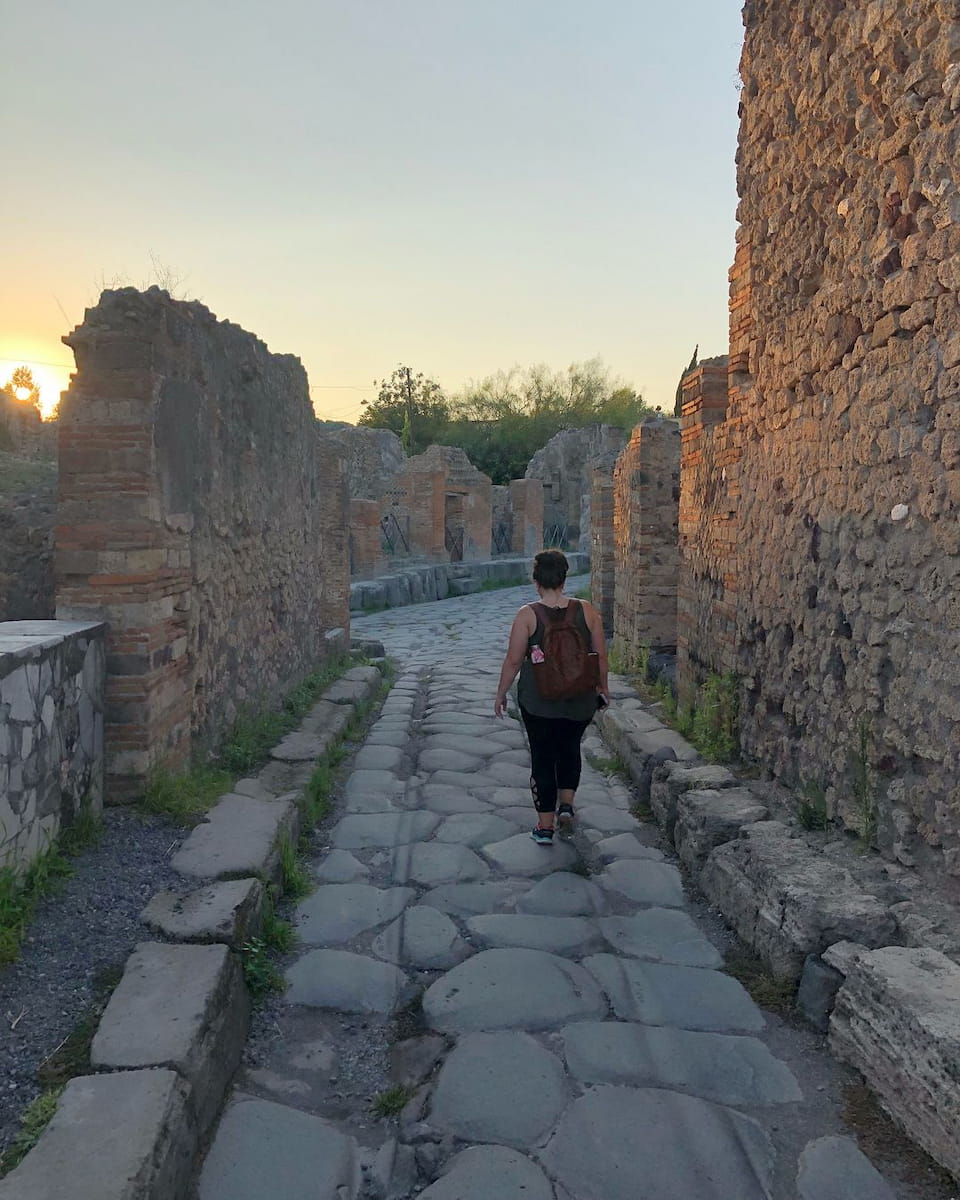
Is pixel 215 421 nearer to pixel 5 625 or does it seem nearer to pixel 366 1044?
pixel 5 625

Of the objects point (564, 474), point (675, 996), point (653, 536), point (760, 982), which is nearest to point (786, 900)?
point (760, 982)

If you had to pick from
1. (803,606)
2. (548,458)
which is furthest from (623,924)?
(548,458)

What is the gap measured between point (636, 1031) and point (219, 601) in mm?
3130

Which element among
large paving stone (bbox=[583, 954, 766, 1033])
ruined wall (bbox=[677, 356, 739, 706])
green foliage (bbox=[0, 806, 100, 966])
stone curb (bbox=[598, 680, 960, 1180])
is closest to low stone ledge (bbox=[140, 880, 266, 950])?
green foliage (bbox=[0, 806, 100, 966])

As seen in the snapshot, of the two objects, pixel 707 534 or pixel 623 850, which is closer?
pixel 623 850

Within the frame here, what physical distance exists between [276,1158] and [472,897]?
1626 millimetres

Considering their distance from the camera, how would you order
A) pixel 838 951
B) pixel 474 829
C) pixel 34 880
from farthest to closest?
pixel 474 829 → pixel 34 880 → pixel 838 951

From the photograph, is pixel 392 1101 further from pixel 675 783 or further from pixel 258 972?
pixel 675 783

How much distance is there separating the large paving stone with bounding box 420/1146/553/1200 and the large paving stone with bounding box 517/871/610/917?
1432 mm

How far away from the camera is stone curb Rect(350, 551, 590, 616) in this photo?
53.1 ft

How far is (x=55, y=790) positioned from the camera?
3.24m

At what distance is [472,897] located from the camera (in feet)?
12.3

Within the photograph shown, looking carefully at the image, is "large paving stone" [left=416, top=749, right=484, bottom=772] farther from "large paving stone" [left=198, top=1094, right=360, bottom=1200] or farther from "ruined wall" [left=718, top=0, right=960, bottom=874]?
"large paving stone" [left=198, top=1094, right=360, bottom=1200]

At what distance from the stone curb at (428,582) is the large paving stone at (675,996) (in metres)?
12.6
